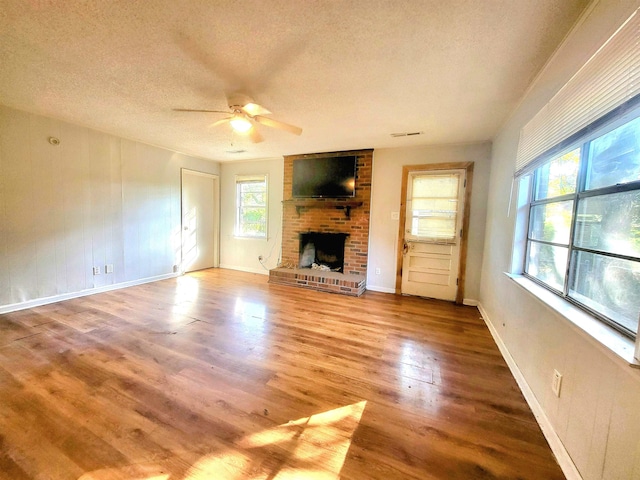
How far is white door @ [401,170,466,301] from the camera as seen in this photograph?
371 cm

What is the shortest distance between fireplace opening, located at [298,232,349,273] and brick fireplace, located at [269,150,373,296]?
4cm

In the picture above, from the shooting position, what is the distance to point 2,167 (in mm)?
2754

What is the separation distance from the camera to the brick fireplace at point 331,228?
13.7ft

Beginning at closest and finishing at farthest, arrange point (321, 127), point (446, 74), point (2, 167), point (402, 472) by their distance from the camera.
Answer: point (402, 472), point (446, 74), point (2, 167), point (321, 127)

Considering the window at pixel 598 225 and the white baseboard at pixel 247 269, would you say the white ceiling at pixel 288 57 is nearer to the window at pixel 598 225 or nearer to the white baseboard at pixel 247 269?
the window at pixel 598 225

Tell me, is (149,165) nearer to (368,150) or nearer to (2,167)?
(2,167)

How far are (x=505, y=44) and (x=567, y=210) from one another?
1.15 metres

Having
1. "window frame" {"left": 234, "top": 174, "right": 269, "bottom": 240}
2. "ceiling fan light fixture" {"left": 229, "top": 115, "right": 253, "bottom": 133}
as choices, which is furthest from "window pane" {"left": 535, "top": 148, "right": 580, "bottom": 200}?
"window frame" {"left": 234, "top": 174, "right": 269, "bottom": 240}

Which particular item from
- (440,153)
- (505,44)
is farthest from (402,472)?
(440,153)

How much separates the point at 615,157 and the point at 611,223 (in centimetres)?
33

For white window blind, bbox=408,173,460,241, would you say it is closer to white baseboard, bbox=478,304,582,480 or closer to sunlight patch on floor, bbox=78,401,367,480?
white baseboard, bbox=478,304,582,480

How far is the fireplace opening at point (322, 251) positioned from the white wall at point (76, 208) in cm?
257

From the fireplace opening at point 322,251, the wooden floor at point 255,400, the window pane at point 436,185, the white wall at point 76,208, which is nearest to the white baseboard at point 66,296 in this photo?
the white wall at point 76,208

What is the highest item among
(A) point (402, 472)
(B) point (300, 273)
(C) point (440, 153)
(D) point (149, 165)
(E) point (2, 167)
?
(C) point (440, 153)
